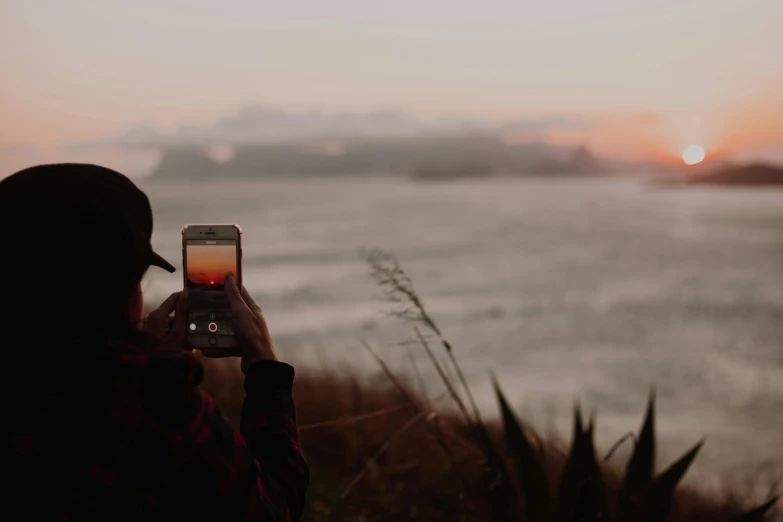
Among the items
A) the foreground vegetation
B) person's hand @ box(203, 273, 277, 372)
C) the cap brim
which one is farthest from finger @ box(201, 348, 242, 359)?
the foreground vegetation

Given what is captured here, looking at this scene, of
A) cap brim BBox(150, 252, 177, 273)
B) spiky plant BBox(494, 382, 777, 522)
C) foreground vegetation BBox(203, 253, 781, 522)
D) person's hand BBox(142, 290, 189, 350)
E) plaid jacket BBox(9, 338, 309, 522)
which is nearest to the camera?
plaid jacket BBox(9, 338, 309, 522)

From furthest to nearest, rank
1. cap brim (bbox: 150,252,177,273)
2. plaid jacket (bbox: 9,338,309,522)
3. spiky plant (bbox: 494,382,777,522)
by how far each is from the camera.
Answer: spiky plant (bbox: 494,382,777,522)
cap brim (bbox: 150,252,177,273)
plaid jacket (bbox: 9,338,309,522)

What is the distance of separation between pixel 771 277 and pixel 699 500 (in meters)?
17.3

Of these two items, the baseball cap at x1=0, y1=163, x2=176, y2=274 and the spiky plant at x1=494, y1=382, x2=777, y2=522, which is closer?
the baseball cap at x1=0, y1=163, x2=176, y2=274

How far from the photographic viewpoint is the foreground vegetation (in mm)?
2351

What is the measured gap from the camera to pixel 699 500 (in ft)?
14.9

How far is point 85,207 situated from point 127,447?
0.32m

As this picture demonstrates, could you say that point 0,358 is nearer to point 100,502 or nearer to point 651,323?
point 100,502

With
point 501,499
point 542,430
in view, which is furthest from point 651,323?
point 501,499

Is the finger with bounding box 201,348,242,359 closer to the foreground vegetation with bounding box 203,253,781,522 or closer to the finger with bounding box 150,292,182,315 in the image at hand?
the finger with bounding box 150,292,182,315

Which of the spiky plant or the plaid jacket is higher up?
the plaid jacket

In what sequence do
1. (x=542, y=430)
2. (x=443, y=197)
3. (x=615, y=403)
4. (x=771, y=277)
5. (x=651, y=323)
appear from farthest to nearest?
(x=443, y=197) < (x=771, y=277) < (x=651, y=323) < (x=615, y=403) < (x=542, y=430)

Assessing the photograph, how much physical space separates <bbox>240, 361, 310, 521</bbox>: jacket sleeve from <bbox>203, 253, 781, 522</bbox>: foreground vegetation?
29.3 inches

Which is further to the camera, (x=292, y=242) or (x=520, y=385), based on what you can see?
(x=292, y=242)
